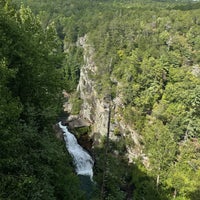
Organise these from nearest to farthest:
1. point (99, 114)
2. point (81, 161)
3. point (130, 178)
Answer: point (130, 178)
point (81, 161)
point (99, 114)

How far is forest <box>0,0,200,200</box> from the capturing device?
54.5 ft

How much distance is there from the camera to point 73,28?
325 ft

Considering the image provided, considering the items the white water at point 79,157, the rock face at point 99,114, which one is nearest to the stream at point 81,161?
the white water at point 79,157

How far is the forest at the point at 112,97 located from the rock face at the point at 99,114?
1.01 metres

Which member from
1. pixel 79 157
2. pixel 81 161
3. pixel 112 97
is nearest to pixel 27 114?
pixel 81 161

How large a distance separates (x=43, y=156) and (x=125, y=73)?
3854 cm

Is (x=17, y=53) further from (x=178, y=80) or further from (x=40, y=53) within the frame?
(x=178, y=80)

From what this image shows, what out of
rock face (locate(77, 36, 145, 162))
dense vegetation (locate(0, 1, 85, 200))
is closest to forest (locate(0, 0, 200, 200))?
dense vegetation (locate(0, 1, 85, 200))

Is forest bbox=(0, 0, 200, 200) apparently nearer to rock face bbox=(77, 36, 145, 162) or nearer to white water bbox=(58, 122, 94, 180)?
rock face bbox=(77, 36, 145, 162)

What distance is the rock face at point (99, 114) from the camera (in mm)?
46625

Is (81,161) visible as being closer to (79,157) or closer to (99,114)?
(79,157)

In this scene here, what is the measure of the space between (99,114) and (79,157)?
1201 cm

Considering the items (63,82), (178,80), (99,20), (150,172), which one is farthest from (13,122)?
(99,20)

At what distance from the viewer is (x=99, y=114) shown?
→ 55.2m
